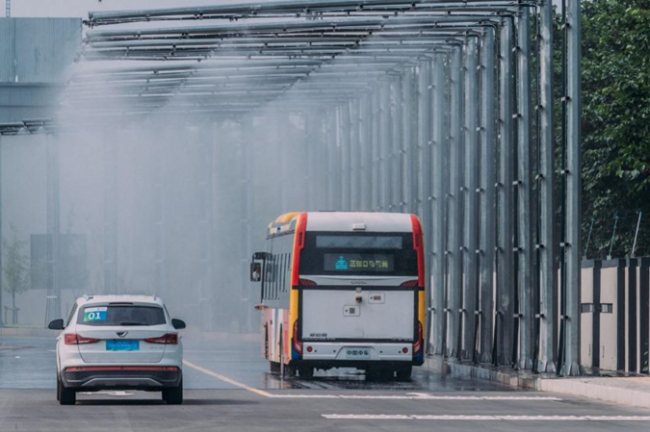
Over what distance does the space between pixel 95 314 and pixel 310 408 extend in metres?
3.23

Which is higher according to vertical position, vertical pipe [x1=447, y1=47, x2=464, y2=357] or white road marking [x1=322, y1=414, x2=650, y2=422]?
vertical pipe [x1=447, y1=47, x2=464, y2=357]

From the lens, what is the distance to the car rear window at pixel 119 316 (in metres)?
23.0

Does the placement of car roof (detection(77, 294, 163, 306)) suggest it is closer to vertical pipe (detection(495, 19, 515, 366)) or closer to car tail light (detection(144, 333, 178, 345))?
car tail light (detection(144, 333, 178, 345))

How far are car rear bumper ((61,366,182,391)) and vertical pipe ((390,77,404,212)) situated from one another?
967 inches

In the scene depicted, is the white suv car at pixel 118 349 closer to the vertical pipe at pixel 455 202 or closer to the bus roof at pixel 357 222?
the bus roof at pixel 357 222

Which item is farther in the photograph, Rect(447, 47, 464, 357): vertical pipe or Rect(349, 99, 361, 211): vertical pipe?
Rect(349, 99, 361, 211): vertical pipe

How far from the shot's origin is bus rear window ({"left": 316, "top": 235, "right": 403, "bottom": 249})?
102 feet

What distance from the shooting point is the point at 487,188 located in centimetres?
3672

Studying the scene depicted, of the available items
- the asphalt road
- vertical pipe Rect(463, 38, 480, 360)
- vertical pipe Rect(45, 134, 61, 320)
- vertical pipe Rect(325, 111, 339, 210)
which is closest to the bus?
the asphalt road

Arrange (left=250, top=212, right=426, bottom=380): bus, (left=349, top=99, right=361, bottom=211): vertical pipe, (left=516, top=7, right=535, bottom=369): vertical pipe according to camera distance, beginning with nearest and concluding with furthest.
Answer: (left=250, top=212, right=426, bottom=380): bus, (left=516, top=7, right=535, bottom=369): vertical pipe, (left=349, top=99, right=361, bottom=211): vertical pipe

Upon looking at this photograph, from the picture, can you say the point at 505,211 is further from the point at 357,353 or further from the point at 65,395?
the point at 65,395

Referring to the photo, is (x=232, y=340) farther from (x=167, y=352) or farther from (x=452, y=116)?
(x=167, y=352)

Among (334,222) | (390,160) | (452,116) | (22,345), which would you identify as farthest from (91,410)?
(22,345)

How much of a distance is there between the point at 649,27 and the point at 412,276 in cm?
734
